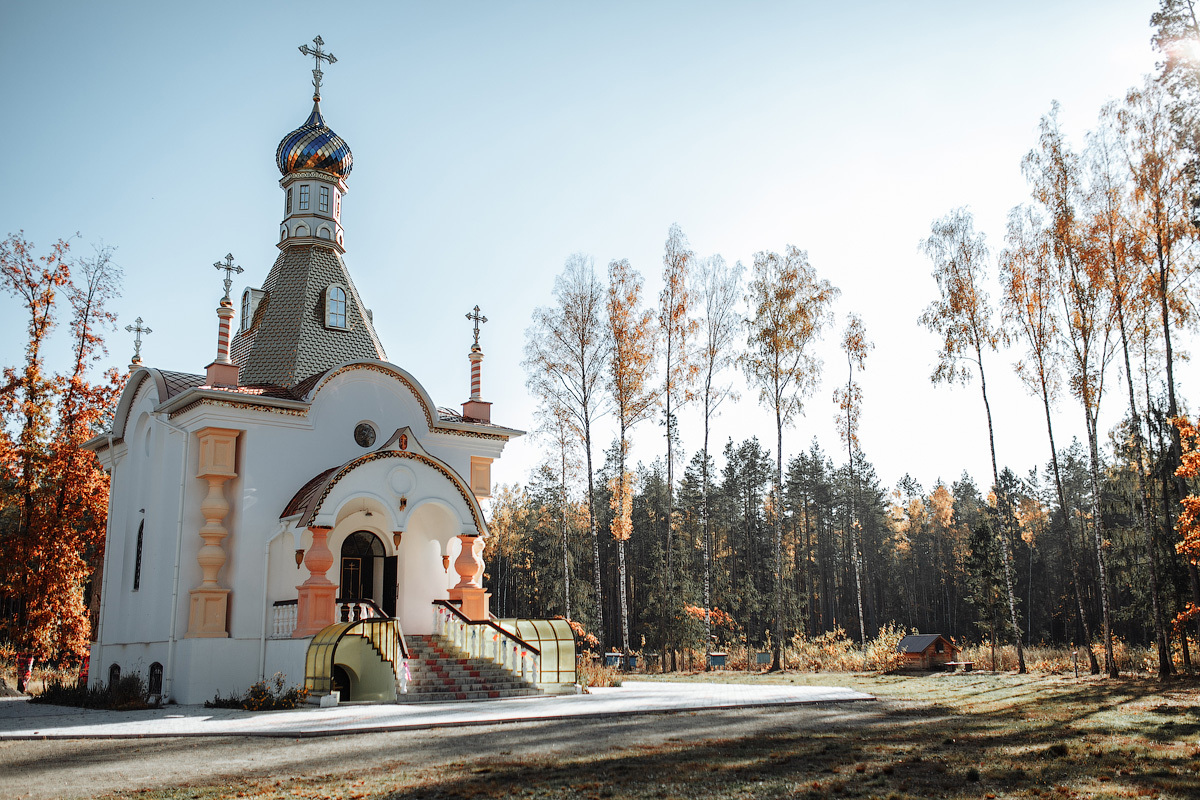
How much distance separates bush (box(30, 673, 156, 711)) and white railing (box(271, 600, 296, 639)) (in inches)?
88.9

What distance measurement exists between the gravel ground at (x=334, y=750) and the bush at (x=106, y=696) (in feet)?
17.6

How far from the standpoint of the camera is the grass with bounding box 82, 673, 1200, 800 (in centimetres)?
634

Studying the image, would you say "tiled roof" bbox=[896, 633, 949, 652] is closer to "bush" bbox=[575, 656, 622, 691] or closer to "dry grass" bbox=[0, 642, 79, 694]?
"bush" bbox=[575, 656, 622, 691]

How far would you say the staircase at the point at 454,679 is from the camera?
1489cm

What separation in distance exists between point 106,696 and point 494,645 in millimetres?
6714

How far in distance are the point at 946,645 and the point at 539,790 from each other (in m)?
19.2

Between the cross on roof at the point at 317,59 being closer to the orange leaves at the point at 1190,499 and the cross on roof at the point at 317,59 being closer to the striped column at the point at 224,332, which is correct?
the striped column at the point at 224,332

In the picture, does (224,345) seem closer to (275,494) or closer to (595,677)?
(275,494)

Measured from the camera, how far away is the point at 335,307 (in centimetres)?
2070

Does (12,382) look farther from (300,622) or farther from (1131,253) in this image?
(1131,253)

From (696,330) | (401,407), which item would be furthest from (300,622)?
(696,330)

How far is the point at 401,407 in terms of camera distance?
759 inches

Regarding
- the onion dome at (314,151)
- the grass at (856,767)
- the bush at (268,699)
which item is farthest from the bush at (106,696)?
the onion dome at (314,151)

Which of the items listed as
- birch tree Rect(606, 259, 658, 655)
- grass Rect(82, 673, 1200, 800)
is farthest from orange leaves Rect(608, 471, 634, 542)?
grass Rect(82, 673, 1200, 800)
